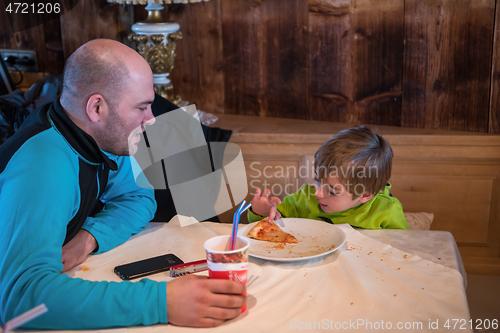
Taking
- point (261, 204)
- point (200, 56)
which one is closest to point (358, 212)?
point (261, 204)

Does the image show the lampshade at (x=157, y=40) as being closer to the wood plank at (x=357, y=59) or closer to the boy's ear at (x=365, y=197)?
the wood plank at (x=357, y=59)

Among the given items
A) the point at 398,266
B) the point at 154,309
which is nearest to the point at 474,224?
the point at 398,266

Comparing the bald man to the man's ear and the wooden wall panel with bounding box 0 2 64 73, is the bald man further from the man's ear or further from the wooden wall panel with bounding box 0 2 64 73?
the wooden wall panel with bounding box 0 2 64 73

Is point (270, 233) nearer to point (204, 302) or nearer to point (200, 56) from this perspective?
point (204, 302)

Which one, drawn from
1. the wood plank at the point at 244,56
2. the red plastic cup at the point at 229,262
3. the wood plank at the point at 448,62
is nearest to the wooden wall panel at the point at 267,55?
the wood plank at the point at 244,56

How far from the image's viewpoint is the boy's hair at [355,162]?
1.41 meters

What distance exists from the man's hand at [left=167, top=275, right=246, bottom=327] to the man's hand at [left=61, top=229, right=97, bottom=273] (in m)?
0.32

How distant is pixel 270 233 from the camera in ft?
3.98

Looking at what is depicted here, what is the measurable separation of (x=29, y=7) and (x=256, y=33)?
131cm

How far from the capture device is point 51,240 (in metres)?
0.92

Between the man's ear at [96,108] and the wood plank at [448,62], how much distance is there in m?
1.50

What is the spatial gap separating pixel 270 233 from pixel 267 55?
1431 millimetres

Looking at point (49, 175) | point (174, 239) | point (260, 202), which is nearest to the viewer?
point (49, 175)

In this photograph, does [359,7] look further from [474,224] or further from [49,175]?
[49,175]
